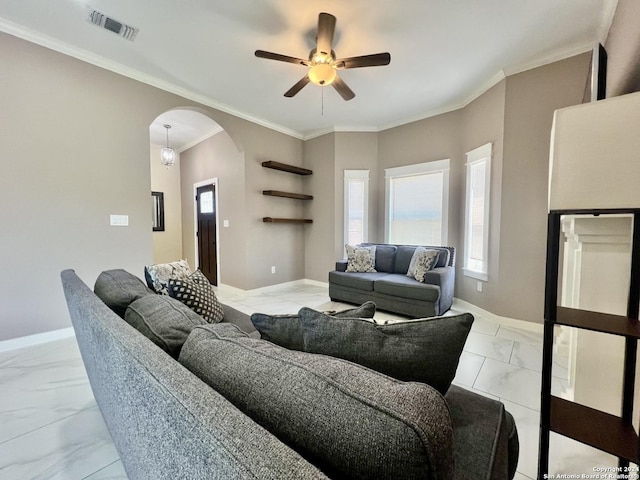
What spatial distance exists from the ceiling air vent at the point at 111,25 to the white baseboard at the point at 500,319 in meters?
4.88

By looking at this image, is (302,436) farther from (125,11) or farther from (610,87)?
(125,11)

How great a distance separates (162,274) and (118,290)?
19.6 inches

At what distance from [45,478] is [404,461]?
1850 mm

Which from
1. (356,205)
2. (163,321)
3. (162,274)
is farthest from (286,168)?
(163,321)

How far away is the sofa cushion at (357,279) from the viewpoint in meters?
3.60

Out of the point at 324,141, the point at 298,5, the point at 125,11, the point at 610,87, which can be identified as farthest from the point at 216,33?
the point at 610,87

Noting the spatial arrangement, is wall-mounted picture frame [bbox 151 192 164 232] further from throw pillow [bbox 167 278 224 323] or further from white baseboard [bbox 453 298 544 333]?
white baseboard [bbox 453 298 544 333]

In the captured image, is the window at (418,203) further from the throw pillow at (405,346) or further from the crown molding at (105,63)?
the throw pillow at (405,346)

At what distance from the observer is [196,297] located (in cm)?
165

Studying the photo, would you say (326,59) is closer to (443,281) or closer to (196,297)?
(196,297)

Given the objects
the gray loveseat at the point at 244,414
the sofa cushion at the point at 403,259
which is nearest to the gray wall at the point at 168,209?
the sofa cushion at the point at 403,259

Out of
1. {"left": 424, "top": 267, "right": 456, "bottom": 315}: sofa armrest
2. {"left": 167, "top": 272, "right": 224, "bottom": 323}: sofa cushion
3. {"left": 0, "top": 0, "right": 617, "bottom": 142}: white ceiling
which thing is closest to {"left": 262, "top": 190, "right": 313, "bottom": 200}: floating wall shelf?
{"left": 0, "top": 0, "right": 617, "bottom": 142}: white ceiling

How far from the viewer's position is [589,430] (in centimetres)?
95

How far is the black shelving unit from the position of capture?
35.6 inches
